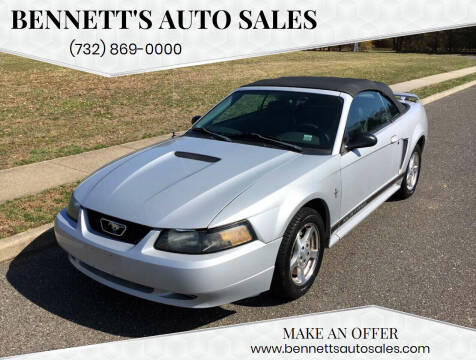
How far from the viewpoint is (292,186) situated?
3.61 meters

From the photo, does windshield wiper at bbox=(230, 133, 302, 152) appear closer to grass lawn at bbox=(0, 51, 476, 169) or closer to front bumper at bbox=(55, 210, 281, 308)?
front bumper at bbox=(55, 210, 281, 308)

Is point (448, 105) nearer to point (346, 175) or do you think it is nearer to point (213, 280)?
point (346, 175)

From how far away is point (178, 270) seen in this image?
3.10 metres

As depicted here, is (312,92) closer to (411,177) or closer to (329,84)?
(329,84)

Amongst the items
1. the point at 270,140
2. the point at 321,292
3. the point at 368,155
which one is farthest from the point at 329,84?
the point at 321,292

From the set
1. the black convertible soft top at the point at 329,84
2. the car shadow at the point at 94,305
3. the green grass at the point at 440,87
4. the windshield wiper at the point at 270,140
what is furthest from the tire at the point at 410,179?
the green grass at the point at 440,87

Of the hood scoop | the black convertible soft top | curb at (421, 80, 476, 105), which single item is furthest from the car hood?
curb at (421, 80, 476, 105)

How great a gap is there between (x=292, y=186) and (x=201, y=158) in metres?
0.88

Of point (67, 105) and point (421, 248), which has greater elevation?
point (67, 105)

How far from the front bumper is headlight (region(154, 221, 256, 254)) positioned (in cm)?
4

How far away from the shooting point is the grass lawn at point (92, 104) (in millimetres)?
8562

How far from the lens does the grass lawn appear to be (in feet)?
28.1

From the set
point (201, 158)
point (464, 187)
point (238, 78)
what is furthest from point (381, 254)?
point (238, 78)

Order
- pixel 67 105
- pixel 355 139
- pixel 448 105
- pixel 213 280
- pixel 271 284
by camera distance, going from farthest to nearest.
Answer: pixel 448 105 → pixel 67 105 → pixel 355 139 → pixel 271 284 → pixel 213 280
